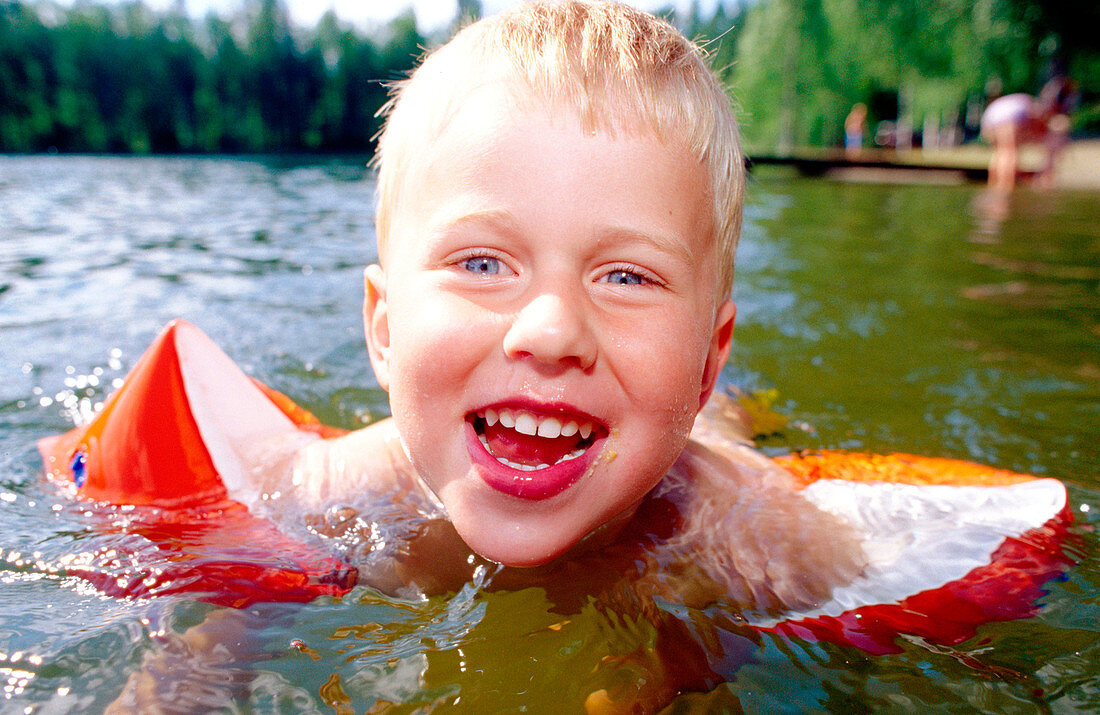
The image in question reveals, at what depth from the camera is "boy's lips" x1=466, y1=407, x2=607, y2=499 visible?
1.52 m

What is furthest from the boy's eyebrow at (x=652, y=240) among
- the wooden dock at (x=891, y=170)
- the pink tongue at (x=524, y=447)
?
the wooden dock at (x=891, y=170)

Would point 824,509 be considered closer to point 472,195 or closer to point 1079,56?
point 472,195

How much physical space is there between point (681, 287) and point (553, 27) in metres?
0.66

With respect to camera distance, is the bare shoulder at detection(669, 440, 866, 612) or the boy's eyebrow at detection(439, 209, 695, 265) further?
the bare shoulder at detection(669, 440, 866, 612)

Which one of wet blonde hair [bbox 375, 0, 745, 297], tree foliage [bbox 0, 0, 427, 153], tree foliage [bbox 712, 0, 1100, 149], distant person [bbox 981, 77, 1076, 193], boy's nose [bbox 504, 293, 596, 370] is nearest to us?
boy's nose [bbox 504, 293, 596, 370]

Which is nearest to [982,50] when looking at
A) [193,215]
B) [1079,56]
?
[1079,56]

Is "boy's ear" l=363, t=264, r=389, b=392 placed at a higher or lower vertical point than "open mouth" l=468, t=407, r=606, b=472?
higher

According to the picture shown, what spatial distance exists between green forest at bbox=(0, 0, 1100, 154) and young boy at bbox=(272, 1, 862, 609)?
23292 mm

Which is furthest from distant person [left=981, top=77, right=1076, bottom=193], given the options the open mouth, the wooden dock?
the open mouth

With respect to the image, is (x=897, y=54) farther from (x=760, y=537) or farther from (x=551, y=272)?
(x=551, y=272)

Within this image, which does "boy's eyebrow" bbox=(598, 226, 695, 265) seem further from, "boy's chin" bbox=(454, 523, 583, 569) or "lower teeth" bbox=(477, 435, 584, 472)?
"boy's chin" bbox=(454, 523, 583, 569)

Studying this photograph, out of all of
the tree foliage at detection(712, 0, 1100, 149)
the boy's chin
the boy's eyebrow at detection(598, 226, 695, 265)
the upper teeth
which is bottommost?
the boy's chin

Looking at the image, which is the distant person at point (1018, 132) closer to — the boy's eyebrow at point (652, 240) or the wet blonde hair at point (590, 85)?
the wet blonde hair at point (590, 85)

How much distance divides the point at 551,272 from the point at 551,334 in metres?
0.15
